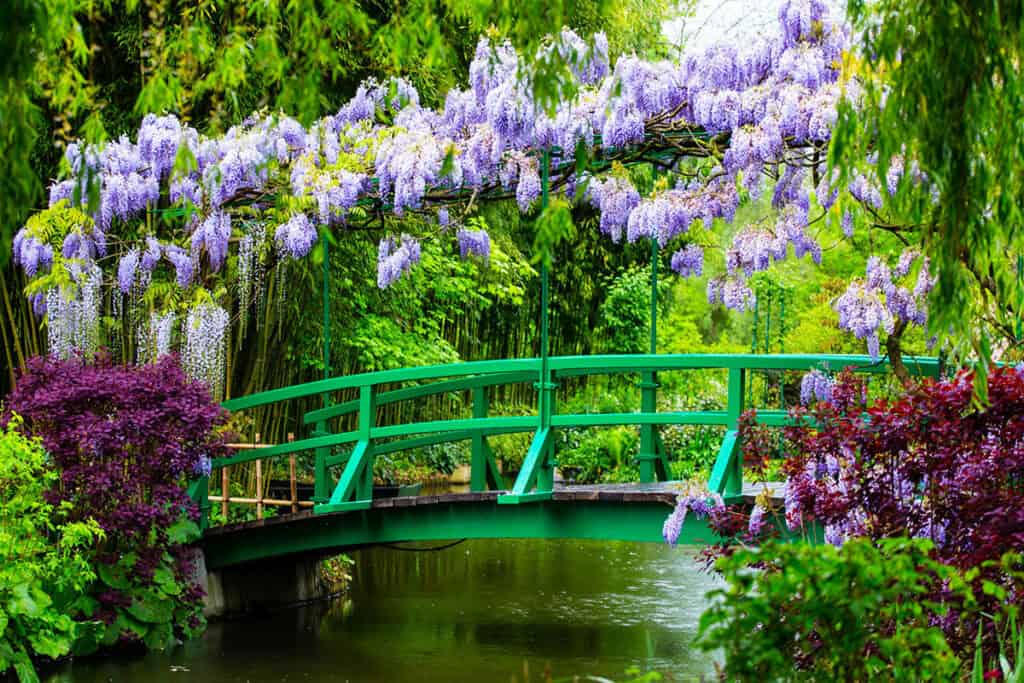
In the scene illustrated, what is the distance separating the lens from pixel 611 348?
1608 cm

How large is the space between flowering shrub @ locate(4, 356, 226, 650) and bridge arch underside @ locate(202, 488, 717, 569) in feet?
1.84

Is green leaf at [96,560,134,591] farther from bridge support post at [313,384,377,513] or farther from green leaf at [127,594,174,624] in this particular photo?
bridge support post at [313,384,377,513]

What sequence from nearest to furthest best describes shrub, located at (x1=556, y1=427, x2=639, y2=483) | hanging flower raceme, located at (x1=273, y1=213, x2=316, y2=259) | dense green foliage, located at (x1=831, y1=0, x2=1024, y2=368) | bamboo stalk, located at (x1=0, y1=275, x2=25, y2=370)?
dense green foliage, located at (x1=831, y1=0, x2=1024, y2=368), hanging flower raceme, located at (x1=273, y1=213, x2=316, y2=259), bamboo stalk, located at (x1=0, y1=275, x2=25, y2=370), shrub, located at (x1=556, y1=427, x2=639, y2=483)

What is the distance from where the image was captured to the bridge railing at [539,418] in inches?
276

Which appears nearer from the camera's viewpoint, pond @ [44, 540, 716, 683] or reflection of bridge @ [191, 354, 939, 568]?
reflection of bridge @ [191, 354, 939, 568]

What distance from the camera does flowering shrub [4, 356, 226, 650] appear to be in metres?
7.81

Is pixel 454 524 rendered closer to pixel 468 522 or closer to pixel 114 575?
pixel 468 522

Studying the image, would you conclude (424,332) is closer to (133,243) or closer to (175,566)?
(133,243)

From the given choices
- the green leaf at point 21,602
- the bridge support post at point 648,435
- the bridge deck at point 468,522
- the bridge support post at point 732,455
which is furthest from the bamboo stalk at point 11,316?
the bridge support post at point 732,455

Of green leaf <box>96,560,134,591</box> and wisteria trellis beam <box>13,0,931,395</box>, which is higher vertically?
wisteria trellis beam <box>13,0,931,395</box>

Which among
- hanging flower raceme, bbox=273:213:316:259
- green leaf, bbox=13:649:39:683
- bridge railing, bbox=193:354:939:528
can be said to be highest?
hanging flower raceme, bbox=273:213:316:259

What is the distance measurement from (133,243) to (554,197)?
8.98 feet

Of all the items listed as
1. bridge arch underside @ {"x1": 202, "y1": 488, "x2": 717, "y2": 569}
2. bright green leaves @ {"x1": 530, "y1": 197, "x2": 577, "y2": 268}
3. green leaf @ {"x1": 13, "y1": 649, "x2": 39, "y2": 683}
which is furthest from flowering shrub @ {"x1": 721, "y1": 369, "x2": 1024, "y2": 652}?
green leaf @ {"x1": 13, "y1": 649, "x2": 39, "y2": 683}

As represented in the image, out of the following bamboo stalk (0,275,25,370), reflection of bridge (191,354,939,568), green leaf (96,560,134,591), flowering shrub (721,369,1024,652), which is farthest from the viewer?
bamboo stalk (0,275,25,370)
